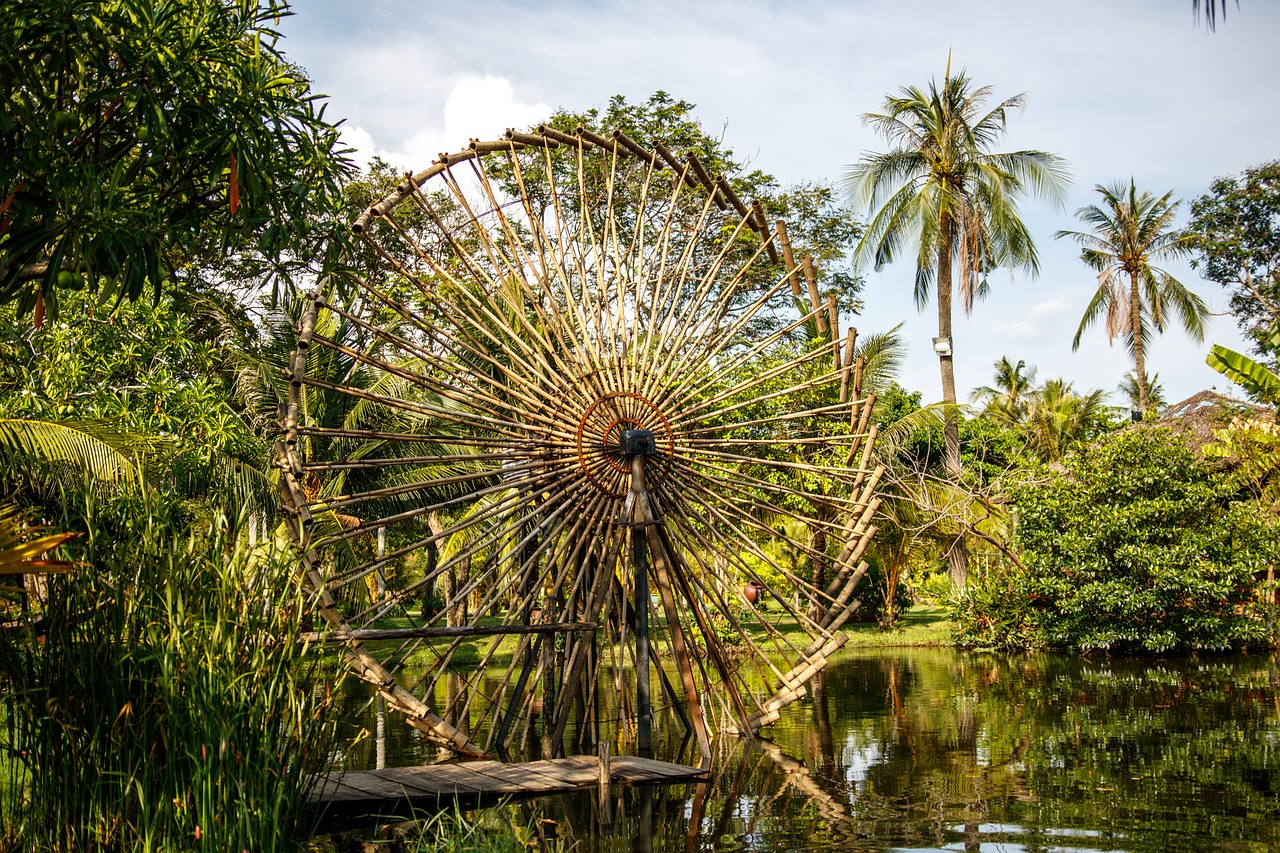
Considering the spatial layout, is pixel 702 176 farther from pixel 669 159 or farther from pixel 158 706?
pixel 158 706

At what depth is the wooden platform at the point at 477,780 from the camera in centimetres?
749

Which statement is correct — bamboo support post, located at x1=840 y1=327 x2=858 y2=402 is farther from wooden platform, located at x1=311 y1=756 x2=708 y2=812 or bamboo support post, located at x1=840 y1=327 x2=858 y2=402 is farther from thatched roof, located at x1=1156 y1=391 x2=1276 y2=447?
thatched roof, located at x1=1156 y1=391 x2=1276 y2=447

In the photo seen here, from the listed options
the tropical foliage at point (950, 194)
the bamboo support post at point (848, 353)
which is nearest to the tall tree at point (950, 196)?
the tropical foliage at point (950, 194)

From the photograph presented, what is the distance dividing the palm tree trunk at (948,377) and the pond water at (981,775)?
7.03 m

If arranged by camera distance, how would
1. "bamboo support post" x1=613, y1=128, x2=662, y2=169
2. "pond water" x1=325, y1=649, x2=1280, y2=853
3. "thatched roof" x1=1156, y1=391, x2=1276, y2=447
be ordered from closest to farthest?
"pond water" x1=325, y1=649, x2=1280, y2=853 → "bamboo support post" x1=613, y1=128, x2=662, y2=169 → "thatched roof" x1=1156, y1=391, x2=1276, y2=447

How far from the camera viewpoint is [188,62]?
6.02 m

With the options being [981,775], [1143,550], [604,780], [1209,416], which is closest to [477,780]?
[604,780]

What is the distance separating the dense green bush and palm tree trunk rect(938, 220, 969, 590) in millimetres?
2849

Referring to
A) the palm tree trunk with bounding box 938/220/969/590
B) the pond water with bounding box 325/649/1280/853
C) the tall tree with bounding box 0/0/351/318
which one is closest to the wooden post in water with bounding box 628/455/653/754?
the pond water with bounding box 325/649/1280/853

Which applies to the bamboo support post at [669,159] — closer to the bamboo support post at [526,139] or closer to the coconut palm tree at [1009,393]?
the bamboo support post at [526,139]

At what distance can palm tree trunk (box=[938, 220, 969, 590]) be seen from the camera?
22625 mm

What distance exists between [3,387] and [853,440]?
938 centimetres

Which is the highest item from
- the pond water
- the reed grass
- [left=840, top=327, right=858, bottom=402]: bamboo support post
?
[left=840, top=327, right=858, bottom=402]: bamboo support post

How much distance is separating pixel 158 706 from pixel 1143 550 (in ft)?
51.6
